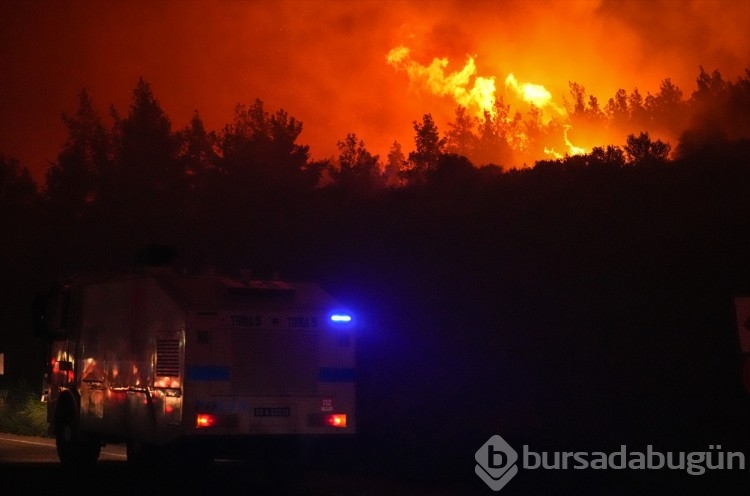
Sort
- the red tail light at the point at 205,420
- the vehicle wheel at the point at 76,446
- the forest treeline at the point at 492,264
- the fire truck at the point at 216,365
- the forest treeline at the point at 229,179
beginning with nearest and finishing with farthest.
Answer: the red tail light at the point at 205,420, the fire truck at the point at 216,365, the vehicle wheel at the point at 76,446, the forest treeline at the point at 492,264, the forest treeline at the point at 229,179

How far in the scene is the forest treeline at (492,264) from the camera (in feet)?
61.1

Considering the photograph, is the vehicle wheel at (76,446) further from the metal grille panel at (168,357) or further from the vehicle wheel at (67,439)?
the metal grille panel at (168,357)

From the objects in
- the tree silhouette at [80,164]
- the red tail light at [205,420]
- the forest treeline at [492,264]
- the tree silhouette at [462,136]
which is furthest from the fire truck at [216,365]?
the tree silhouette at [462,136]

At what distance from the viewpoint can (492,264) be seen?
1053 inches

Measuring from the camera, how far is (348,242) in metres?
33.8

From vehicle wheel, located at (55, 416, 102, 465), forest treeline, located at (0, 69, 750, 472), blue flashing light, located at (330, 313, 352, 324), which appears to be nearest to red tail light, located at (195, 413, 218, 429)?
blue flashing light, located at (330, 313, 352, 324)

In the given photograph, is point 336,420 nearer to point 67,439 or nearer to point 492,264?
point 67,439

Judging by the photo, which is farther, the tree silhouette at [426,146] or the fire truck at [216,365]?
the tree silhouette at [426,146]

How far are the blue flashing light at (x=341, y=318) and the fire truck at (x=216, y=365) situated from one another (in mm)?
15

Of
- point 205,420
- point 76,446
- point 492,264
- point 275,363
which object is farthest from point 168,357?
point 492,264

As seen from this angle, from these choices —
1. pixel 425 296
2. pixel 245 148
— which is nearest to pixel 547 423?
pixel 425 296

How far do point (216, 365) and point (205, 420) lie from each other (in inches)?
30.9

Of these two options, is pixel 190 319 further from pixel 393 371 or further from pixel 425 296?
pixel 425 296

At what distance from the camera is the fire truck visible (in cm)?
1323
